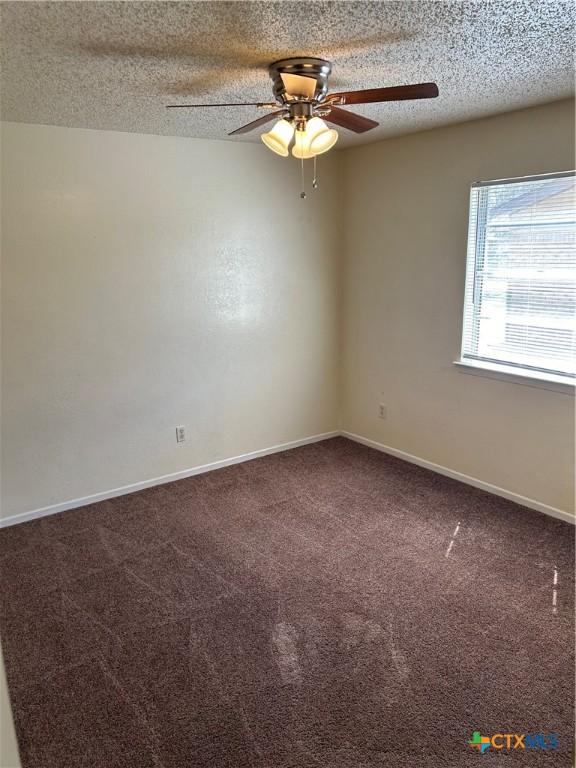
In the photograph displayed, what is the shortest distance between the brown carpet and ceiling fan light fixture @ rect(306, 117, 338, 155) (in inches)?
84.6

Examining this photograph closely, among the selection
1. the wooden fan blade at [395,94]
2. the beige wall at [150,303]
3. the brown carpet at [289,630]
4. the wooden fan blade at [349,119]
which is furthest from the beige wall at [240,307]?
the wooden fan blade at [395,94]

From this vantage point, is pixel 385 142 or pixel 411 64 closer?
pixel 411 64

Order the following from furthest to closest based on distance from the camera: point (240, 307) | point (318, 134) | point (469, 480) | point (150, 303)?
point (240, 307)
point (469, 480)
point (150, 303)
point (318, 134)

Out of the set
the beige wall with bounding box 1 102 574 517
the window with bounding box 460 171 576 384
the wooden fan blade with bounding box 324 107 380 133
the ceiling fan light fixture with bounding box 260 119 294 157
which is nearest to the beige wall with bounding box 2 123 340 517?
the beige wall with bounding box 1 102 574 517

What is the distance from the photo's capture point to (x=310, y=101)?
220 centimetres

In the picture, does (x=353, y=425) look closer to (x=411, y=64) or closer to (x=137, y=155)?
(x=137, y=155)

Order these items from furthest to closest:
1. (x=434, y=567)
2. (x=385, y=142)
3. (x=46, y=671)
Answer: (x=385, y=142)
(x=434, y=567)
(x=46, y=671)

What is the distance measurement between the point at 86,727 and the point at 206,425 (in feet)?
7.92

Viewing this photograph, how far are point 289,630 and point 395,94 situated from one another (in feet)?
7.53

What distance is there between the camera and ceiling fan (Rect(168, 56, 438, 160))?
79.6 inches

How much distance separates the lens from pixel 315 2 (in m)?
1.70

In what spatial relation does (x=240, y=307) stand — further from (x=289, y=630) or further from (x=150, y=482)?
(x=289, y=630)

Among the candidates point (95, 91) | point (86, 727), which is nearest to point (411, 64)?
point (95, 91)

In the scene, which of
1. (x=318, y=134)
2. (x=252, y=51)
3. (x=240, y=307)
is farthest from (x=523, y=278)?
(x=252, y=51)
